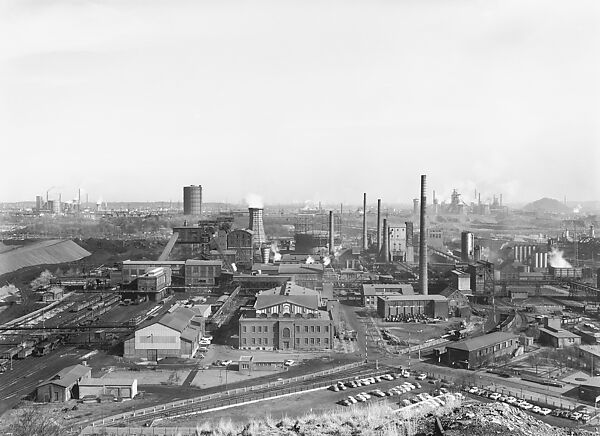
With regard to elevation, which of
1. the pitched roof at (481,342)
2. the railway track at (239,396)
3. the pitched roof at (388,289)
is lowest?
the railway track at (239,396)

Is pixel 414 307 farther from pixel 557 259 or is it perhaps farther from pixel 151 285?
pixel 557 259

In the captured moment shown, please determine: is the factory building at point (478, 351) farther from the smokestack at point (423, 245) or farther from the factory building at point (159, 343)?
the smokestack at point (423, 245)

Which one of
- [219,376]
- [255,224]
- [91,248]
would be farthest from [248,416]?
[91,248]

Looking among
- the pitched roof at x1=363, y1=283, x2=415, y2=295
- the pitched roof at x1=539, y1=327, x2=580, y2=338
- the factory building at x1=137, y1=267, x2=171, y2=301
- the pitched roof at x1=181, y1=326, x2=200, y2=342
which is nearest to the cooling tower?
the factory building at x1=137, y1=267, x2=171, y2=301

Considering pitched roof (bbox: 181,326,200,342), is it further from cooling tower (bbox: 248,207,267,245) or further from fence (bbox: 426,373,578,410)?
cooling tower (bbox: 248,207,267,245)

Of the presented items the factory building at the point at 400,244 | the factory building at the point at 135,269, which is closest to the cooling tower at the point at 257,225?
the factory building at the point at 135,269

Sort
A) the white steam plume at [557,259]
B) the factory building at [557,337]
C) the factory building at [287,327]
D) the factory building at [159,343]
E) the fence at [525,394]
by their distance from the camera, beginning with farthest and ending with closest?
1. the white steam plume at [557,259]
2. the factory building at [557,337]
3. the factory building at [287,327]
4. the factory building at [159,343]
5. the fence at [525,394]

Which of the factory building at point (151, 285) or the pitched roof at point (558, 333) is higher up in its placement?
the factory building at point (151, 285)
